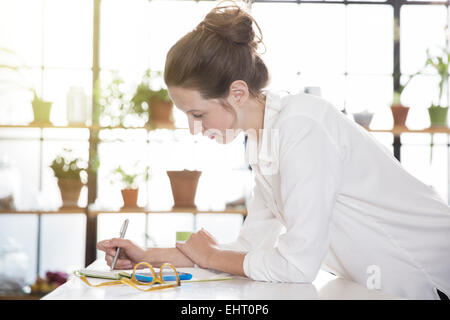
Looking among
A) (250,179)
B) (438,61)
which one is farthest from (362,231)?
(438,61)

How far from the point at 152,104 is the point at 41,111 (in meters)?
0.67

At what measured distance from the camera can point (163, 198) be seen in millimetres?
3615

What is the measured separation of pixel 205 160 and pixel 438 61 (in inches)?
64.5

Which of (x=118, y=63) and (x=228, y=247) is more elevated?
(x=118, y=63)

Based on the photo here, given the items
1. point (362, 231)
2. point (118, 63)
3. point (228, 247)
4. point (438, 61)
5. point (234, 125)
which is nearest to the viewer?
point (362, 231)

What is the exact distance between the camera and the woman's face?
1299 mm

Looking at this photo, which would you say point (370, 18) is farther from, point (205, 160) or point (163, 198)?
point (163, 198)

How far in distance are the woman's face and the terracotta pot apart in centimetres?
183

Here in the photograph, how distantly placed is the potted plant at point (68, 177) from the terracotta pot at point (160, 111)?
51 centimetres

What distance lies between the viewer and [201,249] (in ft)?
4.29

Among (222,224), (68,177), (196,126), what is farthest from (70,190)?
(196,126)

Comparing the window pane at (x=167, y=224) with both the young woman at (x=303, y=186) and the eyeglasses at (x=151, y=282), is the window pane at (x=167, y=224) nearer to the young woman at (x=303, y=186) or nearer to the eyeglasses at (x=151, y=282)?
the young woman at (x=303, y=186)

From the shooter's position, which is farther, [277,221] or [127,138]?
[127,138]

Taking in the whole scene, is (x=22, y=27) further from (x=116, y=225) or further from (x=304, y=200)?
(x=304, y=200)
